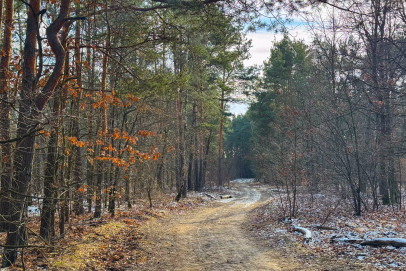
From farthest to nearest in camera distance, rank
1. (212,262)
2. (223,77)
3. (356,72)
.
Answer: (223,77) → (356,72) → (212,262)

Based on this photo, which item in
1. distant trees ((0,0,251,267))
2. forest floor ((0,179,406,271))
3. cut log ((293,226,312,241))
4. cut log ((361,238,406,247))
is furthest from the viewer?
cut log ((293,226,312,241))

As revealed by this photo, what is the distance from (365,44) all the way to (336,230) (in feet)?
29.4

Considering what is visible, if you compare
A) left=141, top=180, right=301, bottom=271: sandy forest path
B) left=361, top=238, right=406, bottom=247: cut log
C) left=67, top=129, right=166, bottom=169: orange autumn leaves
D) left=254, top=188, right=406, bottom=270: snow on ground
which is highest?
left=67, top=129, right=166, bottom=169: orange autumn leaves

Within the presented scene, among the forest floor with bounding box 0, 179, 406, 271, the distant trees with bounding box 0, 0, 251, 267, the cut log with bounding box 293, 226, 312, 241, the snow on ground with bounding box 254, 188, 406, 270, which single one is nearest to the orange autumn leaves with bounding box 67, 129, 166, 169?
the distant trees with bounding box 0, 0, 251, 267

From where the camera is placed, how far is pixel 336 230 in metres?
9.81

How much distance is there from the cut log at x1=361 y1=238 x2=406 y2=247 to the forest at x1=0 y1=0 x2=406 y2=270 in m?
0.02

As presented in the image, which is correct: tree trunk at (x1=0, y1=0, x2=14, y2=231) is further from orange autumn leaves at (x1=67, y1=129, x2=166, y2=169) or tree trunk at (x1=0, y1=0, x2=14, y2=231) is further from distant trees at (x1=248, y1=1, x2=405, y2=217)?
distant trees at (x1=248, y1=1, x2=405, y2=217)

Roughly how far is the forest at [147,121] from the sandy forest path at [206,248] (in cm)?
43

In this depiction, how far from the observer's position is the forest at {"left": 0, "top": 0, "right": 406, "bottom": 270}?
647 cm

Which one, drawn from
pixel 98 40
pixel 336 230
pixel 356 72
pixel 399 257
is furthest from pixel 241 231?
pixel 356 72

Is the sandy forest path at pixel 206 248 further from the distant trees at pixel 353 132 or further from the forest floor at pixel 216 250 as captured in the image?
the distant trees at pixel 353 132

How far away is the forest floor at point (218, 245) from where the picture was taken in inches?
273

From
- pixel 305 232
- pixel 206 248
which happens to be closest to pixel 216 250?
pixel 206 248

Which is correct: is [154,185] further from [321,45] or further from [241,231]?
[321,45]
